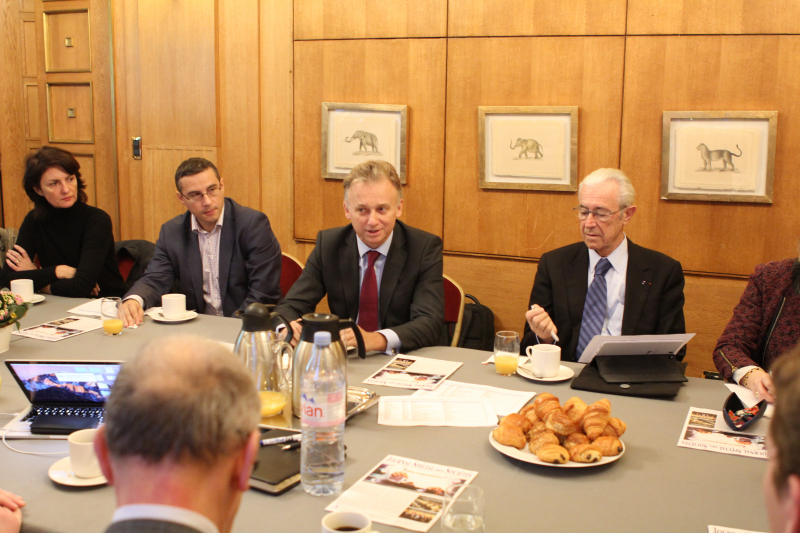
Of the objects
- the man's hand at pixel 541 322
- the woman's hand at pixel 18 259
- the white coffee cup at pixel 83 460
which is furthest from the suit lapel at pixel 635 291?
the woman's hand at pixel 18 259

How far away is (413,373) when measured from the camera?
2.33 m

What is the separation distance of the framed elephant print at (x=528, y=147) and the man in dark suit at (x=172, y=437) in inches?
142

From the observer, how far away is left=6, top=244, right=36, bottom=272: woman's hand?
3.84 metres

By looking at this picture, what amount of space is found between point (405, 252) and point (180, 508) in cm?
221

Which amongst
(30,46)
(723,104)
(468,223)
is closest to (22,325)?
(468,223)

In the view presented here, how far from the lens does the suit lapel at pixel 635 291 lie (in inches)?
113

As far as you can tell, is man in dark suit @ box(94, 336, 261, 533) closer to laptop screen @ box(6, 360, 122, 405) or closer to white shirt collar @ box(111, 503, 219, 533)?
white shirt collar @ box(111, 503, 219, 533)

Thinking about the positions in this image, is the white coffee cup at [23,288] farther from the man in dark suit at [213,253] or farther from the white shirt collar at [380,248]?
the white shirt collar at [380,248]

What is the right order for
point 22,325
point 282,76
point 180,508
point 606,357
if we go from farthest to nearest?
point 282,76, point 22,325, point 606,357, point 180,508

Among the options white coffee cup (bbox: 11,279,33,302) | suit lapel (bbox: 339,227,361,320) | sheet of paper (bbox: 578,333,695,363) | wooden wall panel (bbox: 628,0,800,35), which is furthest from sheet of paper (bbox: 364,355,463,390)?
wooden wall panel (bbox: 628,0,800,35)

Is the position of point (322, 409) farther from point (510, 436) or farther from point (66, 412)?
point (66, 412)

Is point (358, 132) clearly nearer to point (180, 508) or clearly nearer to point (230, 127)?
point (230, 127)

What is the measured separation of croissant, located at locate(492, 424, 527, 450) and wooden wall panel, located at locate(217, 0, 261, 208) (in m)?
3.71

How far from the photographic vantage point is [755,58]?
3807 mm
